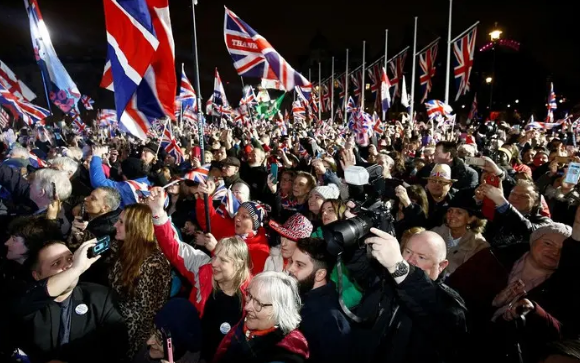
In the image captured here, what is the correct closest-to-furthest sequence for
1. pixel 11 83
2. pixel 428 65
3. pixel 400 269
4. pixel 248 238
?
pixel 400 269 < pixel 248 238 < pixel 11 83 < pixel 428 65

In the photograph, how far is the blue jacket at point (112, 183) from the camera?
201 inches

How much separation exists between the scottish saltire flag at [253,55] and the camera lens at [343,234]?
499 cm

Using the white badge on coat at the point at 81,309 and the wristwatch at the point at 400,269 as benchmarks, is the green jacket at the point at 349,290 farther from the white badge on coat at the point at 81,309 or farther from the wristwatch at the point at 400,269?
the white badge on coat at the point at 81,309

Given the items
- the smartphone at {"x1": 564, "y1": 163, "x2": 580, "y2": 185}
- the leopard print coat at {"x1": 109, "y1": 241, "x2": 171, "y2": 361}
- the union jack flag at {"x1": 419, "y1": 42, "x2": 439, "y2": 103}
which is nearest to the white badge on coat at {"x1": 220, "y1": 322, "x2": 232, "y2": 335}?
the leopard print coat at {"x1": 109, "y1": 241, "x2": 171, "y2": 361}

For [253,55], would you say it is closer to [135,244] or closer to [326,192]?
[326,192]

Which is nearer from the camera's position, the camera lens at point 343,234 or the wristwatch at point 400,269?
the wristwatch at point 400,269

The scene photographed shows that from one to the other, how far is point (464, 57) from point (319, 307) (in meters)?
13.8

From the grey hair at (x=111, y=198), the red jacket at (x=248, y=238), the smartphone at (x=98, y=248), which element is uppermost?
the smartphone at (x=98, y=248)

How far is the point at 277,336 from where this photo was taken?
8.05 feet

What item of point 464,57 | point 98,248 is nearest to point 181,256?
point 98,248

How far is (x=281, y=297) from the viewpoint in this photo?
2566 millimetres

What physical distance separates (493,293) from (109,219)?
11.8 feet

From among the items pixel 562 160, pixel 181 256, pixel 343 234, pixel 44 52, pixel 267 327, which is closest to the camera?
pixel 343 234

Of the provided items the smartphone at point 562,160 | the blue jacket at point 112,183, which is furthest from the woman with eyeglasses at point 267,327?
the smartphone at point 562,160
